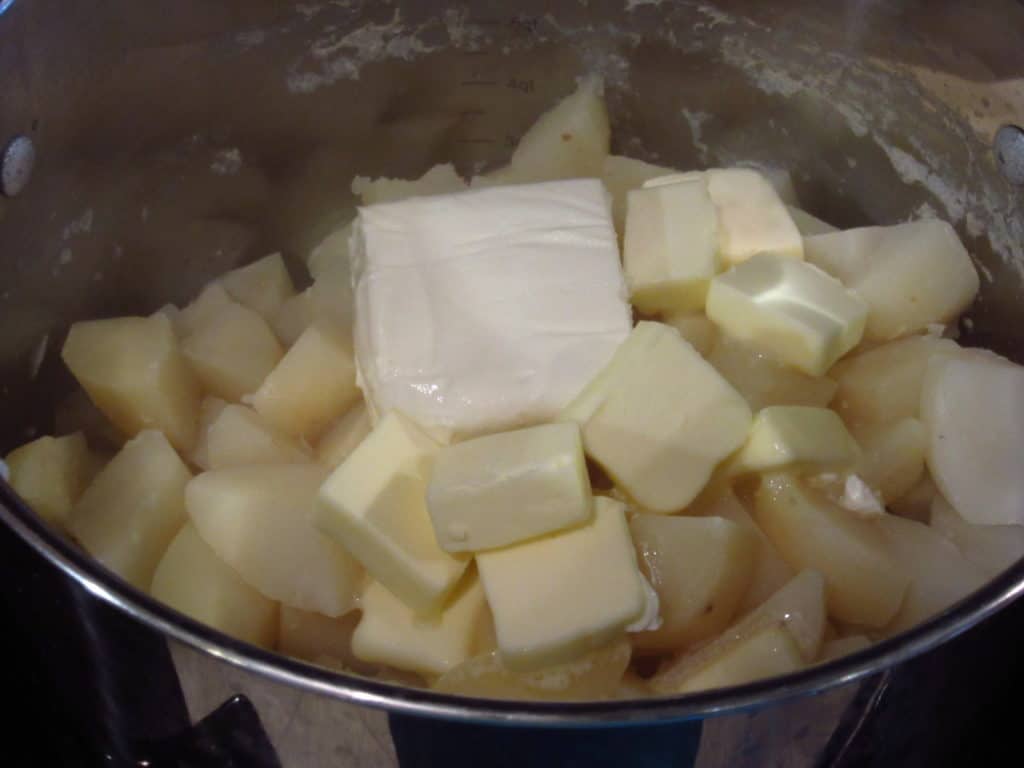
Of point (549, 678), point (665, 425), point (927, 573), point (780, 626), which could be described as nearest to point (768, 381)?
point (665, 425)

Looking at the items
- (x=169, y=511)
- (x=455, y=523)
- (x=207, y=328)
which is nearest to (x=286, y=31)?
(x=207, y=328)

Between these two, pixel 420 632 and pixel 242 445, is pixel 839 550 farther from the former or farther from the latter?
pixel 242 445

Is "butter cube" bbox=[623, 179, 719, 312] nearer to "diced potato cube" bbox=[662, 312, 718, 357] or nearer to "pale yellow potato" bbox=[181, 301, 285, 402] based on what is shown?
"diced potato cube" bbox=[662, 312, 718, 357]

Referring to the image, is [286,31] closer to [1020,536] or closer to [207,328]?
[207,328]

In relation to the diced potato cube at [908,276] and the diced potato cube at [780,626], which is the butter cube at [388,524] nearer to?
the diced potato cube at [780,626]

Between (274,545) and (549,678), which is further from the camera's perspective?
(274,545)

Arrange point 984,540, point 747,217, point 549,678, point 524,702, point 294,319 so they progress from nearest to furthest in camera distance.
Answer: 1. point 524,702
2. point 549,678
3. point 984,540
4. point 747,217
5. point 294,319

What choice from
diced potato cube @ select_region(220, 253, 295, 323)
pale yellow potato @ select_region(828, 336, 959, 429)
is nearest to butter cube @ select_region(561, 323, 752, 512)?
pale yellow potato @ select_region(828, 336, 959, 429)
